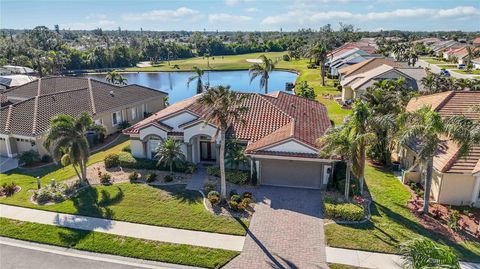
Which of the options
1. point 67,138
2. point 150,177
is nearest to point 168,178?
point 150,177

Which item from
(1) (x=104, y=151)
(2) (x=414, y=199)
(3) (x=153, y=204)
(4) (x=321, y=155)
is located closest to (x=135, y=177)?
(3) (x=153, y=204)

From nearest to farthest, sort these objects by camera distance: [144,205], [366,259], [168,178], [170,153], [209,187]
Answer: [366,259]
[144,205]
[209,187]
[168,178]
[170,153]

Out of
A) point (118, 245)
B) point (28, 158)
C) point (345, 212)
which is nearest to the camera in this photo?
point (118, 245)

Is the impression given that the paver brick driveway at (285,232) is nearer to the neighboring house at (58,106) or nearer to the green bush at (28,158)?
the green bush at (28,158)

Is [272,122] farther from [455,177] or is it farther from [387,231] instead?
[455,177]

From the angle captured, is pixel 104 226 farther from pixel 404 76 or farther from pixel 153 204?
pixel 404 76

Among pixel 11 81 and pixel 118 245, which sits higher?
pixel 11 81

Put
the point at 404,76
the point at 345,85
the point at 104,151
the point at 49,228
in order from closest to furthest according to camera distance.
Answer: the point at 49,228 < the point at 104,151 < the point at 404,76 < the point at 345,85
